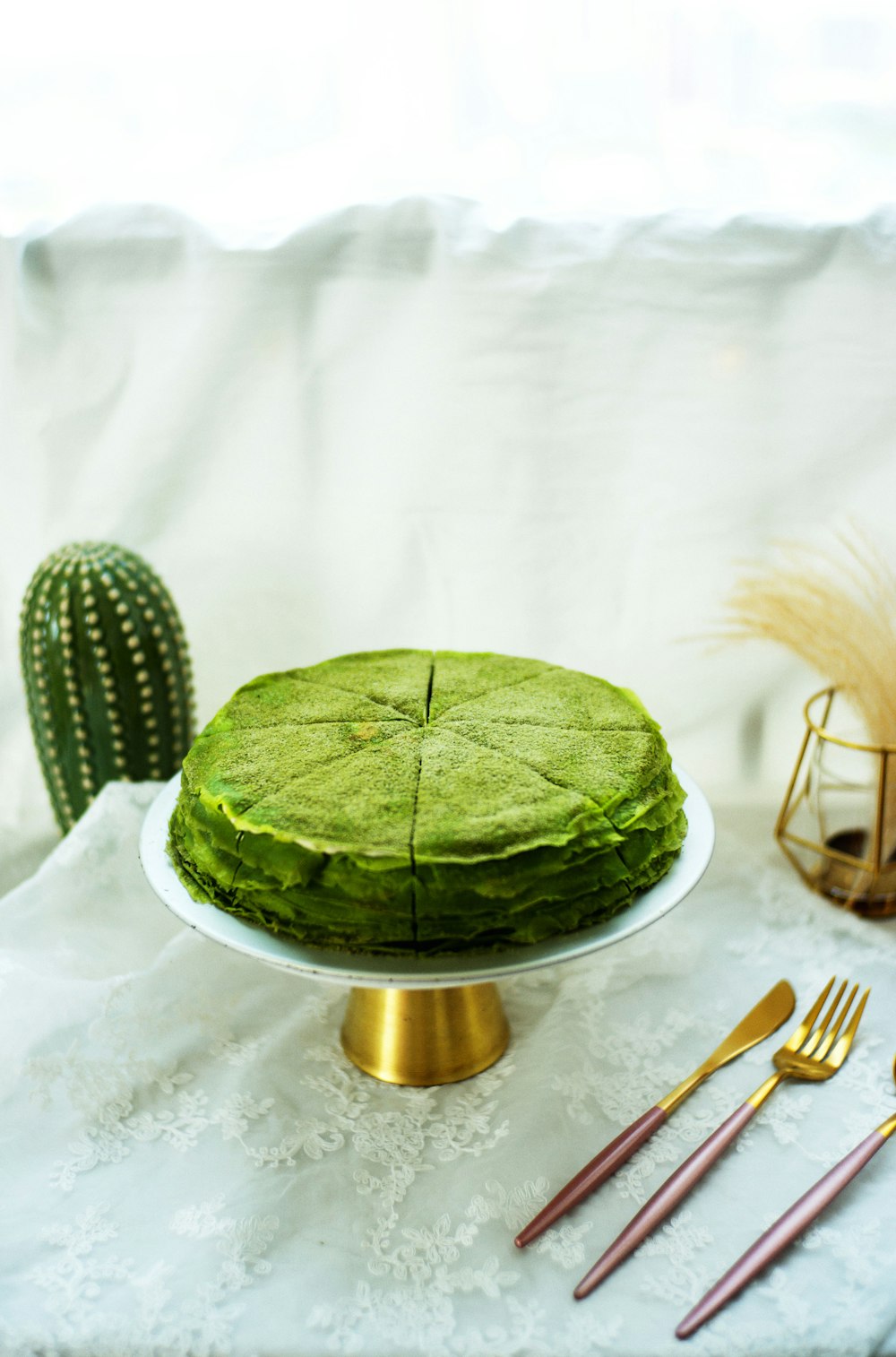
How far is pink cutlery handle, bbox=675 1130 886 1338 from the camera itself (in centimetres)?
76

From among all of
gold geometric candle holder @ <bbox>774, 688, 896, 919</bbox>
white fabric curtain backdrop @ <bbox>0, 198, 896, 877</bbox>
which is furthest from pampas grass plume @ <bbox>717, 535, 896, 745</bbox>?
white fabric curtain backdrop @ <bbox>0, 198, 896, 877</bbox>

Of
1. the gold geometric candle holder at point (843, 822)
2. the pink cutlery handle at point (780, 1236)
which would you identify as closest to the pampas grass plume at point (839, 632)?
the gold geometric candle holder at point (843, 822)

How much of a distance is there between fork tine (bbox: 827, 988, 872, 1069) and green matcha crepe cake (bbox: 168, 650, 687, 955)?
271 mm

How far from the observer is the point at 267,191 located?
1337mm

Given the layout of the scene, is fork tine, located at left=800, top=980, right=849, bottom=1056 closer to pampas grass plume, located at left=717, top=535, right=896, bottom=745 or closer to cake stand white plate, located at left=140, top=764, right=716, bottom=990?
cake stand white plate, located at left=140, top=764, right=716, bottom=990

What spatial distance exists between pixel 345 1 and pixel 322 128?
14 centimetres

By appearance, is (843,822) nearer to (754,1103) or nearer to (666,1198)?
(754,1103)

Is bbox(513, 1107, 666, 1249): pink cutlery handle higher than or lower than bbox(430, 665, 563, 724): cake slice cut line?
lower

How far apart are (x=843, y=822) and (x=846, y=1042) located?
496 mm

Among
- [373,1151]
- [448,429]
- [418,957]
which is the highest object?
[448,429]

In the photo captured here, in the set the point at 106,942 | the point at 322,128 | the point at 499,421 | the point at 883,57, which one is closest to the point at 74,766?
the point at 106,942

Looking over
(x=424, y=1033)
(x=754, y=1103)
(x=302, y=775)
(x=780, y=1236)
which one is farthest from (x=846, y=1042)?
(x=302, y=775)

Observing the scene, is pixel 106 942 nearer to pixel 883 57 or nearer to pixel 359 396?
pixel 359 396

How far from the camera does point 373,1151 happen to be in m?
0.92
